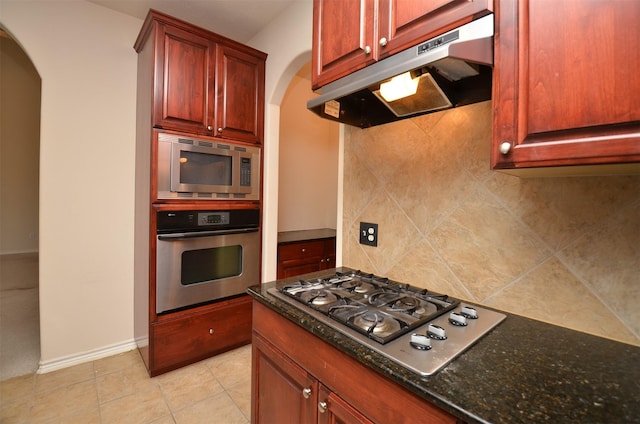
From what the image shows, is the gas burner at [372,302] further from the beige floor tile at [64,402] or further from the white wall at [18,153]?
the white wall at [18,153]

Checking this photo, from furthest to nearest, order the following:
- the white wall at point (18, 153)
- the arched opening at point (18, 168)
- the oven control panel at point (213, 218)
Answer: the white wall at point (18, 153), the arched opening at point (18, 168), the oven control panel at point (213, 218)

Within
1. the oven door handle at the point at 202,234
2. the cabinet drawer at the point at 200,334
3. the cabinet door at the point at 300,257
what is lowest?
the cabinet drawer at the point at 200,334

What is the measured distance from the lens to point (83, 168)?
2.16 meters

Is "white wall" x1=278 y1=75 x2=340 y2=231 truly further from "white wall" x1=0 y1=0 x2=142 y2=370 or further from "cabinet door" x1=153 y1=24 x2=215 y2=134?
"white wall" x1=0 y1=0 x2=142 y2=370

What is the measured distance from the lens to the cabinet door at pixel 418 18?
0.79m

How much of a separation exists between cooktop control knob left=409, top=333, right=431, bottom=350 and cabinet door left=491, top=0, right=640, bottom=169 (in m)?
0.50

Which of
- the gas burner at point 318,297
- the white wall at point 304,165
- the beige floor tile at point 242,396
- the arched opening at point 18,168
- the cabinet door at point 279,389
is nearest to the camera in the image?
the cabinet door at point 279,389

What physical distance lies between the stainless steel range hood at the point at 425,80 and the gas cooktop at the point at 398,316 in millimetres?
754

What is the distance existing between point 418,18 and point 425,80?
8.3 inches

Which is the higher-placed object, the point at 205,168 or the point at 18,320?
the point at 205,168

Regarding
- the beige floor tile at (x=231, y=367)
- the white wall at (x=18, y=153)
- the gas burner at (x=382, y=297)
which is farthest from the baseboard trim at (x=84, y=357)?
the white wall at (x=18, y=153)

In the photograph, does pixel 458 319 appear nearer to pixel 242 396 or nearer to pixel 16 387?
pixel 242 396

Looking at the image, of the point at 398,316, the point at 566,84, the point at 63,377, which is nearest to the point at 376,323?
the point at 398,316

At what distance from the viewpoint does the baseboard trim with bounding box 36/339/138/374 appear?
2064 mm
